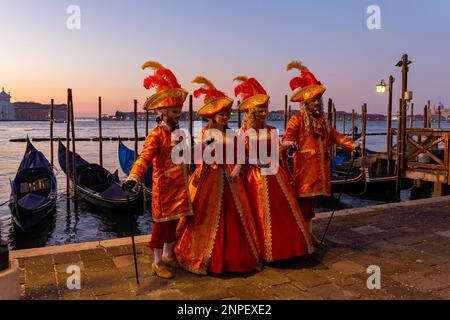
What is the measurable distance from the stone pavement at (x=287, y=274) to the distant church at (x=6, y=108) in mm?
159451

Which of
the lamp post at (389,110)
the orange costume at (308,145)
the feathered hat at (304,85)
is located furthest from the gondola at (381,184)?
the feathered hat at (304,85)

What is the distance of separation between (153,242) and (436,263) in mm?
2700

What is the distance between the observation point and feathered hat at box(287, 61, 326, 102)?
4121 millimetres

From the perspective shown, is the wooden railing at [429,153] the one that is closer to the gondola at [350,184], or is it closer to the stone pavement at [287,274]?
the gondola at [350,184]

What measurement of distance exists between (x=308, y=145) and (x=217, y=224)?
4.27 ft

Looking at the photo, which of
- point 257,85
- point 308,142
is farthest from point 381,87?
point 257,85

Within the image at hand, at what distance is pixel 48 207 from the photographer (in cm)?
1021

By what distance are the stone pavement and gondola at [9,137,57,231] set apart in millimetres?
5970

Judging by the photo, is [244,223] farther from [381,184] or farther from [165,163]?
[381,184]

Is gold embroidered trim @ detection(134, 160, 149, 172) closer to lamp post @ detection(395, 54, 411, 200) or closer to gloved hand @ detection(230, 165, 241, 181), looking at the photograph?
gloved hand @ detection(230, 165, 241, 181)

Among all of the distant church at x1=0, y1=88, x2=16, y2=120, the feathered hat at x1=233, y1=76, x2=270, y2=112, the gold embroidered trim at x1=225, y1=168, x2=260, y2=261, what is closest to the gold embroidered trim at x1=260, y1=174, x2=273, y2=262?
the gold embroidered trim at x1=225, y1=168, x2=260, y2=261

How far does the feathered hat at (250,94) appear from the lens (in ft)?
12.8

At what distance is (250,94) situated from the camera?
4012 mm

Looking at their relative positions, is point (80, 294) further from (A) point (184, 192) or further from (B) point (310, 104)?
(B) point (310, 104)
